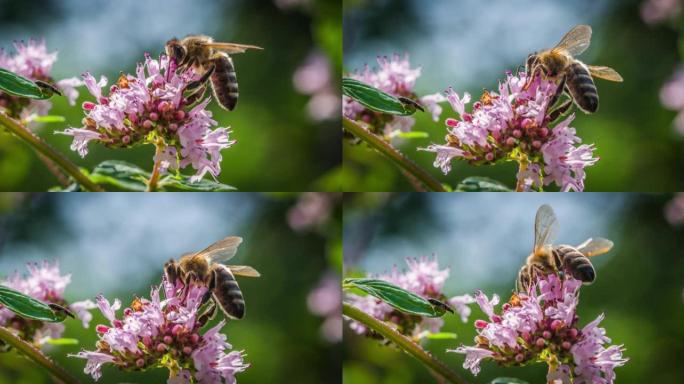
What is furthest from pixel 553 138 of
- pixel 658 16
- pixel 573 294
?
pixel 658 16

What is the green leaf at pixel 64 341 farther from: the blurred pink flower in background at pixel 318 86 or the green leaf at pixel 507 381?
the green leaf at pixel 507 381

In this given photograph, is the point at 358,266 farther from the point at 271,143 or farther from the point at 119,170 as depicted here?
the point at 119,170

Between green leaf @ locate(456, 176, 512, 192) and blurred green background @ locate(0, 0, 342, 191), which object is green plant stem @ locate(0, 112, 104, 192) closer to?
blurred green background @ locate(0, 0, 342, 191)

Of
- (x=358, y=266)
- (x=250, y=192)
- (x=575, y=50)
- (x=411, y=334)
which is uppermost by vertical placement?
(x=575, y=50)

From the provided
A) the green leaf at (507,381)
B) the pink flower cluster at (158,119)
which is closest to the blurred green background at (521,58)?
the pink flower cluster at (158,119)

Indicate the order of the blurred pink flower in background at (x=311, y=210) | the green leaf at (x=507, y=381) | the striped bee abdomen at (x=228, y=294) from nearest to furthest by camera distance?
the striped bee abdomen at (x=228, y=294) < the green leaf at (x=507, y=381) < the blurred pink flower in background at (x=311, y=210)

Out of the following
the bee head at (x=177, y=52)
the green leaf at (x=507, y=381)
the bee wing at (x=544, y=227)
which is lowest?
the green leaf at (x=507, y=381)

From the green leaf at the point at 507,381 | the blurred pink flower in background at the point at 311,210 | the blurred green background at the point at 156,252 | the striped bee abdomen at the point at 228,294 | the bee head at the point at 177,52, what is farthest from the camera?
the blurred pink flower in background at the point at 311,210
